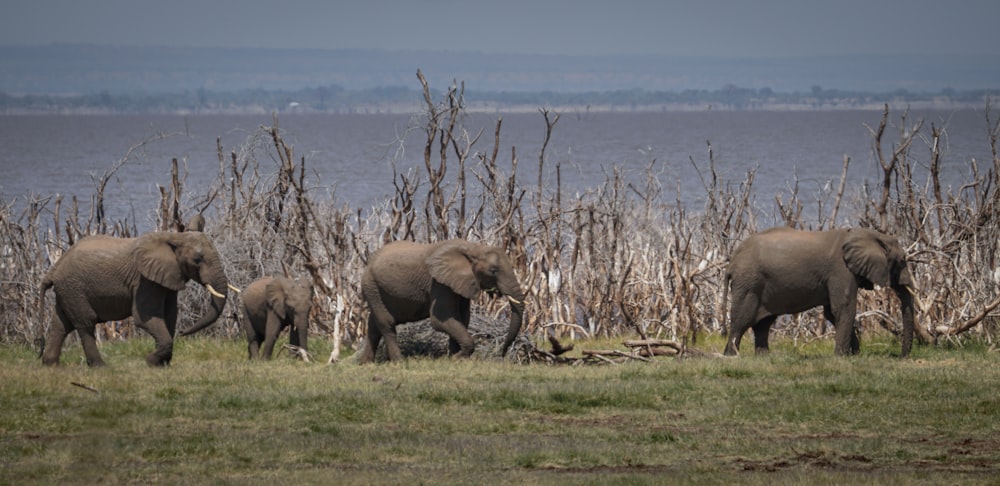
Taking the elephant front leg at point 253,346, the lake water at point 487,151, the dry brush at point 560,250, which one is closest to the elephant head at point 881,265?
the dry brush at point 560,250

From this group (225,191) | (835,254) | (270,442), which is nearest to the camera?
(270,442)

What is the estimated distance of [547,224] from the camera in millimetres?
21391

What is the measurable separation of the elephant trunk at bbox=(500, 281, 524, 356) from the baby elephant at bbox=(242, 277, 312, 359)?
2350 millimetres

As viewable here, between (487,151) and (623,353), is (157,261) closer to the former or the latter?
(623,353)

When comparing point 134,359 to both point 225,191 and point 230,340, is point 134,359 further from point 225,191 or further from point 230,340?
point 225,191

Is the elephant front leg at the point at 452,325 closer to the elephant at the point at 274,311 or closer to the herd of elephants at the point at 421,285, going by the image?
the herd of elephants at the point at 421,285

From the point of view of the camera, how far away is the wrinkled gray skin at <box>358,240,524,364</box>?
1766cm

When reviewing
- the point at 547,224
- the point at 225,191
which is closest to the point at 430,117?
the point at 547,224

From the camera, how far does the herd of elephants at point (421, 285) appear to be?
55.1ft

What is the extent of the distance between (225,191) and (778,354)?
347 inches

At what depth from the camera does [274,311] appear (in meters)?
18.6

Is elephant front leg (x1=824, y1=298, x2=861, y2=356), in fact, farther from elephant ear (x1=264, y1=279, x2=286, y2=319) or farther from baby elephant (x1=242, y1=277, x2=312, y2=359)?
elephant ear (x1=264, y1=279, x2=286, y2=319)

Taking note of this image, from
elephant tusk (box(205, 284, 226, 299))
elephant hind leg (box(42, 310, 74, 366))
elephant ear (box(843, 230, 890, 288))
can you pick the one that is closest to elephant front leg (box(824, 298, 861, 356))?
elephant ear (box(843, 230, 890, 288))

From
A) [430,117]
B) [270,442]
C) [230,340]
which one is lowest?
[230,340]
